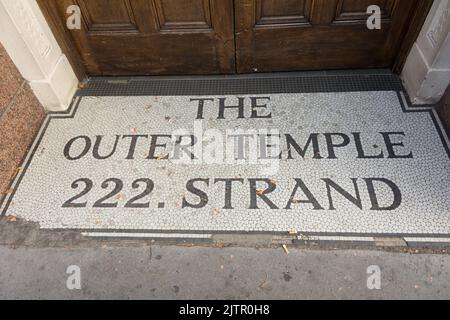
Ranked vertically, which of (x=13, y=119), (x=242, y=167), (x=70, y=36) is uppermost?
(x=70, y=36)

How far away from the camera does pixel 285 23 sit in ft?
7.68

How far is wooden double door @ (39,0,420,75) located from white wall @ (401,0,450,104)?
173 mm

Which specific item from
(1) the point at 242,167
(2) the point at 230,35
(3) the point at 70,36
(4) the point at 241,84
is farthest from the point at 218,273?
(3) the point at 70,36

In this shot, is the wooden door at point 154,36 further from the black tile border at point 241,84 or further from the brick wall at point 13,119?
the brick wall at point 13,119

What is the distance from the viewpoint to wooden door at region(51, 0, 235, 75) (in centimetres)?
228

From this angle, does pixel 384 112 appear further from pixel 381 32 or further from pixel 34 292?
pixel 34 292

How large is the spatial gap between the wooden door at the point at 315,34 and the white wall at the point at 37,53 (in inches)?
52.2

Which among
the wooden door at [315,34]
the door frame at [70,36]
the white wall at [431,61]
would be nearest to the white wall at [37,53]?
the door frame at [70,36]

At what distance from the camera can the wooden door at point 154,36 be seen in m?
2.28

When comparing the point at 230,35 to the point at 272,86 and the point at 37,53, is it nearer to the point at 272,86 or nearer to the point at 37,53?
the point at 272,86

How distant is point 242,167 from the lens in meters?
2.11

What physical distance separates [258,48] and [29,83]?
5.49 ft

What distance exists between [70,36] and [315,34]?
183 centimetres

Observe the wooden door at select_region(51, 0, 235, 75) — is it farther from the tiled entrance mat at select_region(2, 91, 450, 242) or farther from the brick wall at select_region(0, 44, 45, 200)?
the brick wall at select_region(0, 44, 45, 200)
